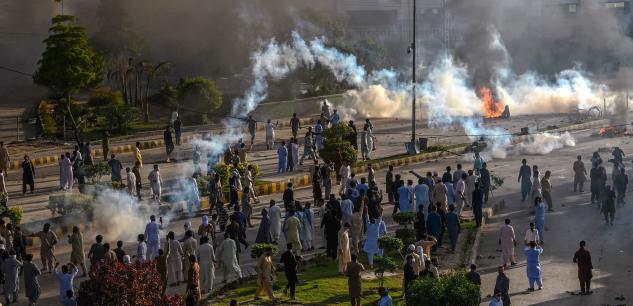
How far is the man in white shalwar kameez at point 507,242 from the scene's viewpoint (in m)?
20.3

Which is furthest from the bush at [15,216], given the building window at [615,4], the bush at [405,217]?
the building window at [615,4]

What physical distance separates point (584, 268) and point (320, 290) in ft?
15.5

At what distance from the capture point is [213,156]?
95.7 feet

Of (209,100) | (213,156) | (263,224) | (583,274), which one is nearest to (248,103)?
(209,100)

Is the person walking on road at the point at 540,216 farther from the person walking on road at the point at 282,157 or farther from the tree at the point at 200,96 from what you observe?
the tree at the point at 200,96

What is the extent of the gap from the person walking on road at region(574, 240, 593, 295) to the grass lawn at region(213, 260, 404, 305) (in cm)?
324

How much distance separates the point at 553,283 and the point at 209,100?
76.3 ft

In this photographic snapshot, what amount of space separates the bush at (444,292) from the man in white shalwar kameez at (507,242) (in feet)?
16.2

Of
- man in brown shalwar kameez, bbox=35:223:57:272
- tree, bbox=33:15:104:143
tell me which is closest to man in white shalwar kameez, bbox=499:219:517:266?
man in brown shalwar kameez, bbox=35:223:57:272

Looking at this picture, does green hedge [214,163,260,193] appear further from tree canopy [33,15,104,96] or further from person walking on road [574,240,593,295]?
person walking on road [574,240,593,295]

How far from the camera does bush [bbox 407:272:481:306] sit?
15.2m

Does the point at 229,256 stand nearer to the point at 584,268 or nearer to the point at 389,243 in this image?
the point at 389,243

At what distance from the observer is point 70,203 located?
2367cm

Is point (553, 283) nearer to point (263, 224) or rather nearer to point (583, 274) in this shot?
point (583, 274)
